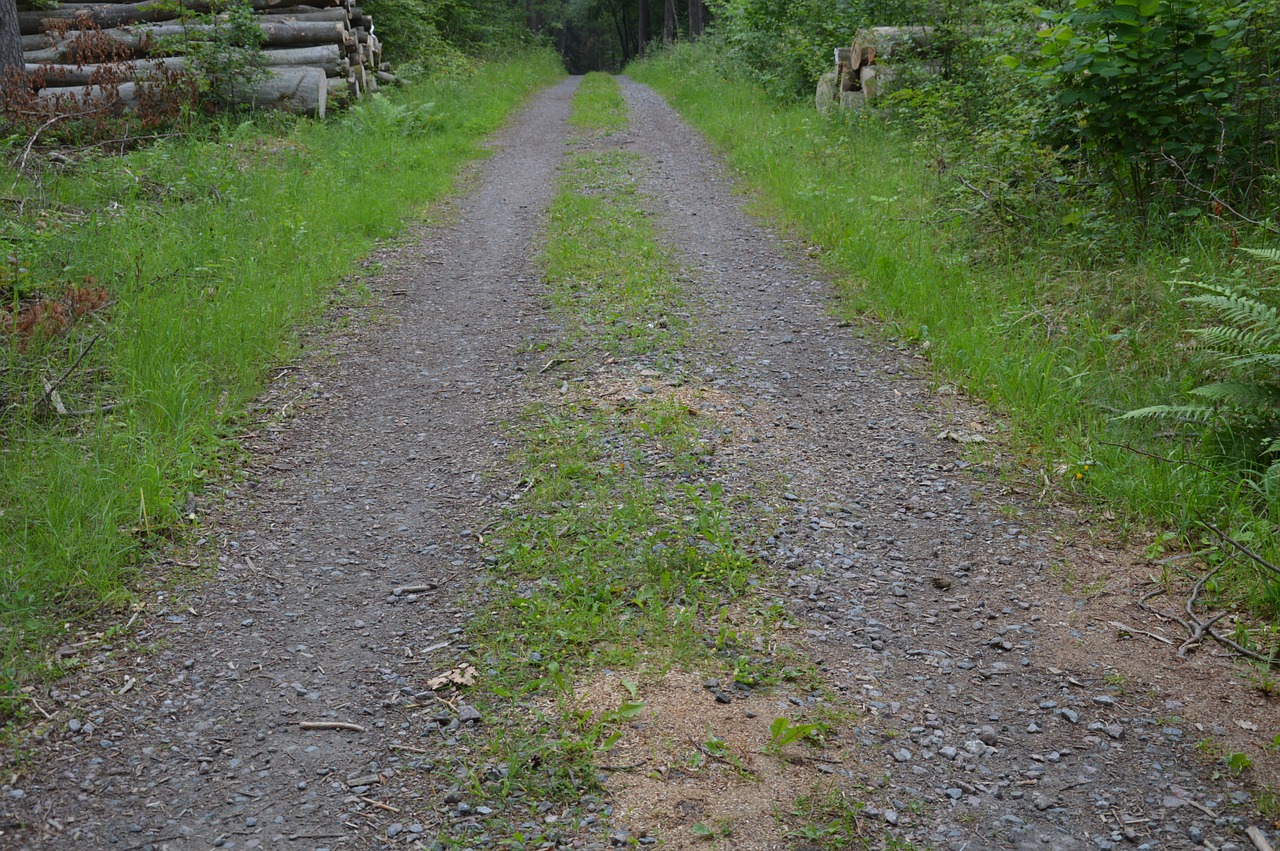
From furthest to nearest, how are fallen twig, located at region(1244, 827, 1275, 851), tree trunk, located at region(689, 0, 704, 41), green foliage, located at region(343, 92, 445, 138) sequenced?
tree trunk, located at region(689, 0, 704, 41) < green foliage, located at region(343, 92, 445, 138) < fallen twig, located at region(1244, 827, 1275, 851)

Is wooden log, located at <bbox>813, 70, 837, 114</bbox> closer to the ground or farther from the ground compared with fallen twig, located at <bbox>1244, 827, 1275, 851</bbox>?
farther from the ground

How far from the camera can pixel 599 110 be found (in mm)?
18375

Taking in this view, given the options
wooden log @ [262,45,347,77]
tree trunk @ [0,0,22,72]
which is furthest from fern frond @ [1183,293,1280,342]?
wooden log @ [262,45,347,77]

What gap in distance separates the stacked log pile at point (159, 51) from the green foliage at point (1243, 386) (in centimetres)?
1220

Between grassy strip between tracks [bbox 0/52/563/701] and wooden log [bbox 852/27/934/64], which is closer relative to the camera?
grassy strip between tracks [bbox 0/52/563/701]

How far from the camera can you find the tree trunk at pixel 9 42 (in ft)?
36.0

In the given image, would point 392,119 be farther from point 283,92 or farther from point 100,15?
point 100,15

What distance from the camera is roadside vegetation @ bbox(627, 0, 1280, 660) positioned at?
4.48 metres

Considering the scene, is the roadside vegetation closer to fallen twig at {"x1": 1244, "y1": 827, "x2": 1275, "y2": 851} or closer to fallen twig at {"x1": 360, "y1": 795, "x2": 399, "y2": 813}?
fallen twig at {"x1": 1244, "y1": 827, "x2": 1275, "y2": 851}

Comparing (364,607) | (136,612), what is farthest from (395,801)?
(136,612)

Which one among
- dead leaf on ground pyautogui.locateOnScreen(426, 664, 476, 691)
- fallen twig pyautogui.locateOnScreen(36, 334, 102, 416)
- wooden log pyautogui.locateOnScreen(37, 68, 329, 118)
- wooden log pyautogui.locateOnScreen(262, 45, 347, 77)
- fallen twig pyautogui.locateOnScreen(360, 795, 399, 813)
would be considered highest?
wooden log pyautogui.locateOnScreen(262, 45, 347, 77)

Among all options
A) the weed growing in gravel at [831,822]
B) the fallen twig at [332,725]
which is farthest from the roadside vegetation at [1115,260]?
the fallen twig at [332,725]

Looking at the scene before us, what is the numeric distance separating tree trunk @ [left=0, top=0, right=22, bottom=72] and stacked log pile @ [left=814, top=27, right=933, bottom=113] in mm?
10704

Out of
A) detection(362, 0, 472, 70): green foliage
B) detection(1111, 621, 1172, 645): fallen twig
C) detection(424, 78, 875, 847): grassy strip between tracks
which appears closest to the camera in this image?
detection(424, 78, 875, 847): grassy strip between tracks
